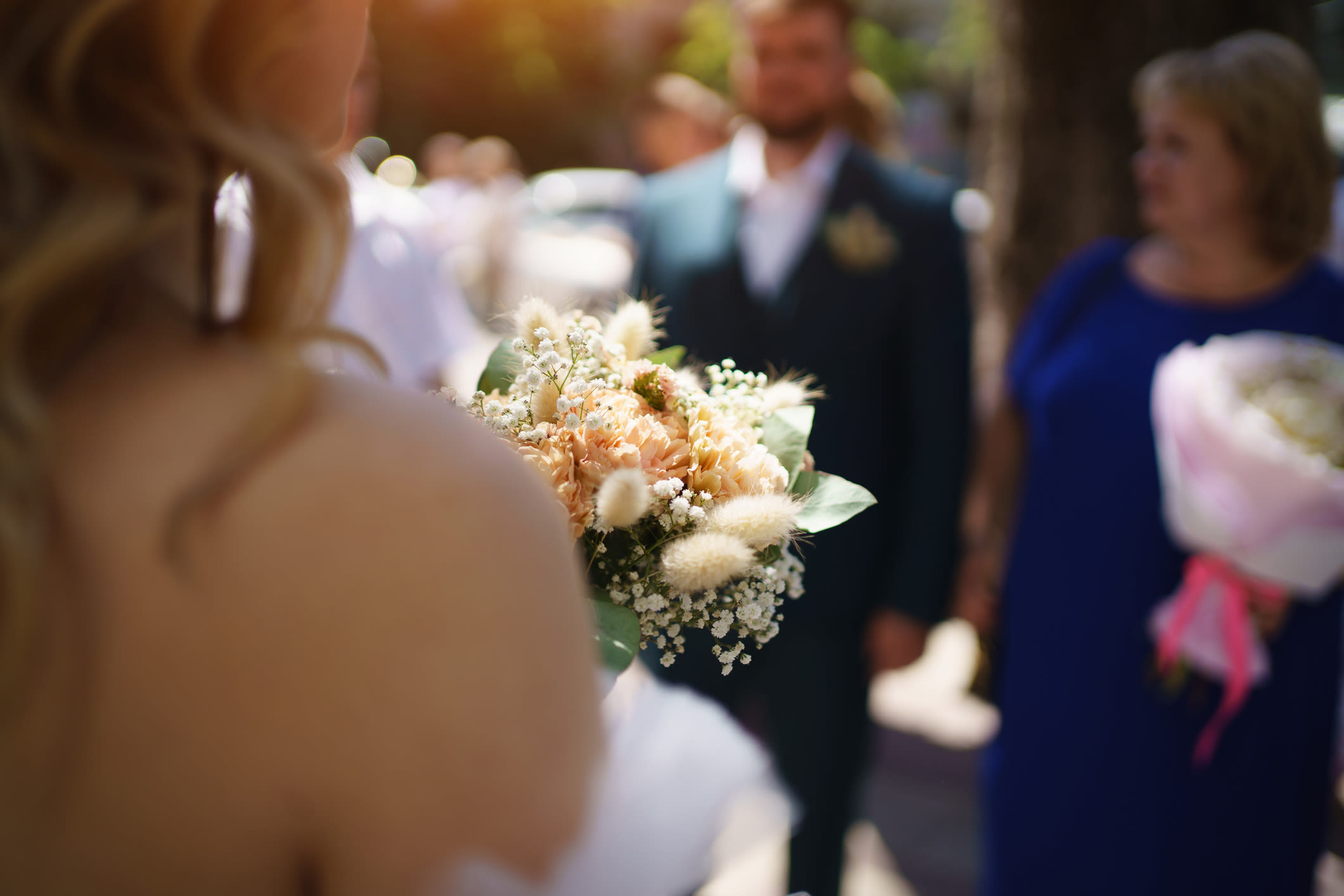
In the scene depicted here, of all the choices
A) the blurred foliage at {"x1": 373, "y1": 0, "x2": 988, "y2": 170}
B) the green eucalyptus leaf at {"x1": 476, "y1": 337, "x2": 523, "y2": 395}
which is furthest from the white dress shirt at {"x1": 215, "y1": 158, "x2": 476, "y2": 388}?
the blurred foliage at {"x1": 373, "y1": 0, "x2": 988, "y2": 170}

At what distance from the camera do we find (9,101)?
2.39 feet

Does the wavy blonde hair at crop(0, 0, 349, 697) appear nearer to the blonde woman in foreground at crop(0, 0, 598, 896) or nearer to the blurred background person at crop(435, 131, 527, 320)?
the blonde woman in foreground at crop(0, 0, 598, 896)

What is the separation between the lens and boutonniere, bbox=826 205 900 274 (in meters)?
3.08

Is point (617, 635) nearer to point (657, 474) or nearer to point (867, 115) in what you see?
point (657, 474)

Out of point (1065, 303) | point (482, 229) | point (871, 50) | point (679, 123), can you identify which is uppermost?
point (1065, 303)

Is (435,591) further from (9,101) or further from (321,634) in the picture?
(9,101)

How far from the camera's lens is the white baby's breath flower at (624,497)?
1.12m

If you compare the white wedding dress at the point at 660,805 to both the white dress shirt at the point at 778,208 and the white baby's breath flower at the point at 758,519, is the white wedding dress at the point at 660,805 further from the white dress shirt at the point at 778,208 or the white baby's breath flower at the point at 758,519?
the white dress shirt at the point at 778,208

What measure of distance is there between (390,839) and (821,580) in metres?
2.42

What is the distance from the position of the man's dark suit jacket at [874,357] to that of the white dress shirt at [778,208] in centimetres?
5

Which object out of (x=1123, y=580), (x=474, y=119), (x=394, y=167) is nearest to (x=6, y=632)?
(x=1123, y=580)

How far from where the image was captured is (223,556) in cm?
72

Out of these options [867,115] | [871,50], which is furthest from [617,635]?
[871,50]

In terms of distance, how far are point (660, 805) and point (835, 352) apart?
223cm
